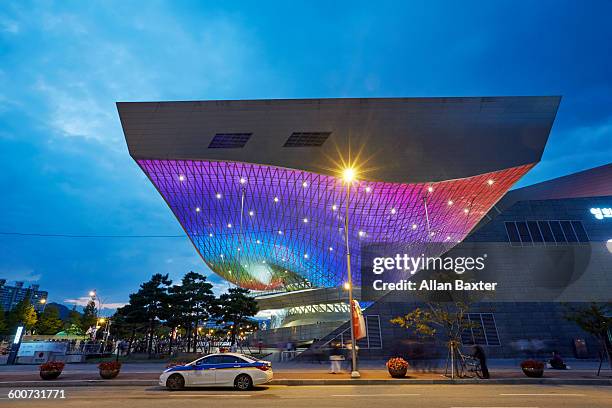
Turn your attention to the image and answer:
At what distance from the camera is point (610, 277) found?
31297 millimetres

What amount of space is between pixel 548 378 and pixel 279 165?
2809cm

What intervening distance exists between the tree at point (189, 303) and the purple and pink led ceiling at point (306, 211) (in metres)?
12.4

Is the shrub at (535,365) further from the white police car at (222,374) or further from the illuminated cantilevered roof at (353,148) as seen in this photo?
the illuminated cantilevered roof at (353,148)

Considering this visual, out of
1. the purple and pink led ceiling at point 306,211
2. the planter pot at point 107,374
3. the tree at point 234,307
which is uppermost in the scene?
the purple and pink led ceiling at point 306,211

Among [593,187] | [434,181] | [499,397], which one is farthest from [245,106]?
[593,187]

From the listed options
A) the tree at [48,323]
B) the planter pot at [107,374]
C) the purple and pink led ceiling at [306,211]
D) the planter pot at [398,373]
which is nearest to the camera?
the planter pot at [398,373]

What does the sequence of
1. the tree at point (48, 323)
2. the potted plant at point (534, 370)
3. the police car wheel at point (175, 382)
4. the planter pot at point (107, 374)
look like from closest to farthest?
the police car wheel at point (175, 382), the potted plant at point (534, 370), the planter pot at point (107, 374), the tree at point (48, 323)

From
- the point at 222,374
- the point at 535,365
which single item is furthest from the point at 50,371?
the point at 535,365

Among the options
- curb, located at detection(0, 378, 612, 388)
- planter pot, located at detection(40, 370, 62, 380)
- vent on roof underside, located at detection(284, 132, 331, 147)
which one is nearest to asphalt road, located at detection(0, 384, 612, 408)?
curb, located at detection(0, 378, 612, 388)

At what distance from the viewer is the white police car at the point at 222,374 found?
13820 mm

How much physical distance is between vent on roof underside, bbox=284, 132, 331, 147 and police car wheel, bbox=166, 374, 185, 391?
1009 inches

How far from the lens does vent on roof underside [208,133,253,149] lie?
1353 inches

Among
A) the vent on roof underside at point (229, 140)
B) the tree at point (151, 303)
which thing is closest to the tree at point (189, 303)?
the tree at point (151, 303)

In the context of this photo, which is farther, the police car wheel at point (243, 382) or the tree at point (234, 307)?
the tree at point (234, 307)
